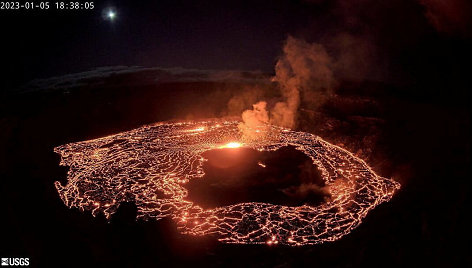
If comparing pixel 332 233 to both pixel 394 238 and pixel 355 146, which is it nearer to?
pixel 394 238

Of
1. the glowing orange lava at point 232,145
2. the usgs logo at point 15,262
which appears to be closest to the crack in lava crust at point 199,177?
the glowing orange lava at point 232,145

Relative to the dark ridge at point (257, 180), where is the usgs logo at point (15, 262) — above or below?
below

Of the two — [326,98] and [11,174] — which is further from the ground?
[326,98]

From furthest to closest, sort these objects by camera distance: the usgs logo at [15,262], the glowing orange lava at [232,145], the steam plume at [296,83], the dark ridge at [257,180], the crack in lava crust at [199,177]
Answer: the steam plume at [296,83]
the glowing orange lava at [232,145]
the dark ridge at [257,180]
the crack in lava crust at [199,177]
the usgs logo at [15,262]

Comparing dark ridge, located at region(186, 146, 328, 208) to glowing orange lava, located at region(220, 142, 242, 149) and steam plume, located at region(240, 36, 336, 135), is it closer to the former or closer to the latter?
glowing orange lava, located at region(220, 142, 242, 149)

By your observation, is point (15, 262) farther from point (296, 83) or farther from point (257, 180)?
point (296, 83)

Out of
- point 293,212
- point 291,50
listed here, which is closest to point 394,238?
point 293,212

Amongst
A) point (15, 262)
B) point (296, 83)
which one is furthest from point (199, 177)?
point (296, 83)

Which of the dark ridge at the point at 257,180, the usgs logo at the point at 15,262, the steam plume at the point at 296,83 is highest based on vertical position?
the steam plume at the point at 296,83

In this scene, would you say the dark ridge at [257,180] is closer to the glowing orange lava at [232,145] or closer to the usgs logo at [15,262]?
the glowing orange lava at [232,145]

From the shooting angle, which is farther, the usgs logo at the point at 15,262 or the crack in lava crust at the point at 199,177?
the crack in lava crust at the point at 199,177
